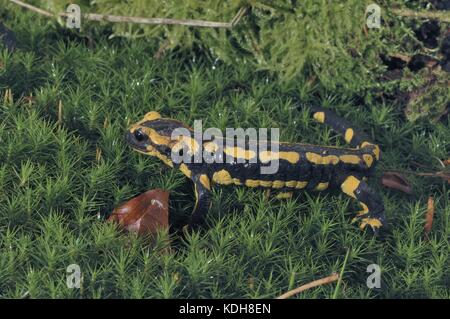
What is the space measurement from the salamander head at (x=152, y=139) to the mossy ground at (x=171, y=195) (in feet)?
0.19

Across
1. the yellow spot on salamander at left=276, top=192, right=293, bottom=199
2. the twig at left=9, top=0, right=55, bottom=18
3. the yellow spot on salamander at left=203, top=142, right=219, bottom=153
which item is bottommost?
the yellow spot on salamander at left=276, top=192, right=293, bottom=199

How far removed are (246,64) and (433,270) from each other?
1606mm

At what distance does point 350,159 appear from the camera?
3.70 meters

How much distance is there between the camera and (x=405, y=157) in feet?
13.1

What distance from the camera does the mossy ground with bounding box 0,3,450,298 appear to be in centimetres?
309

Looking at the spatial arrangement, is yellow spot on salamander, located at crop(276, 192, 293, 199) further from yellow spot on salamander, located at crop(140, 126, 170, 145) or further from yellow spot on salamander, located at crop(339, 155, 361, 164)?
yellow spot on salamander, located at crop(140, 126, 170, 145)

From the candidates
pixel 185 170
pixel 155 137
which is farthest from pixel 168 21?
pixel 185 170

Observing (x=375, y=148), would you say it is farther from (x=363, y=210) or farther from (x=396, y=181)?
(x=363, y=210)

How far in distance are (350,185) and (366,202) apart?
15cm

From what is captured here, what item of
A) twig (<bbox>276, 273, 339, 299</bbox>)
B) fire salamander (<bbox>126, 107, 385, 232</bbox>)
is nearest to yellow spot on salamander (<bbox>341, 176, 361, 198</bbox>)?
fire salamander (<bbox>126, 107, 385, 232</bbox>)

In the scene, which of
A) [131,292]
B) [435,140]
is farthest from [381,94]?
[131,292]

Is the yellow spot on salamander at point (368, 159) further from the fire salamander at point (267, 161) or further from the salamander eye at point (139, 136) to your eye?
the salamander eye at point (139, 136)

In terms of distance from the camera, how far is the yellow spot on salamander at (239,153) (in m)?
3.63
